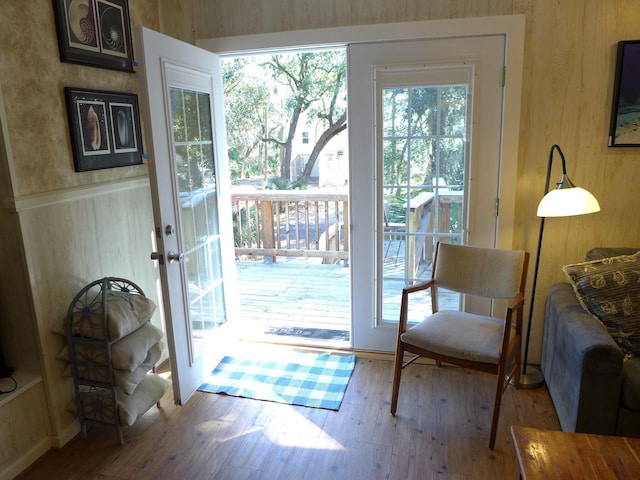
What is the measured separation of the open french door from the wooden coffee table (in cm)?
165

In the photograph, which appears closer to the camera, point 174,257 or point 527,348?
point 174,257

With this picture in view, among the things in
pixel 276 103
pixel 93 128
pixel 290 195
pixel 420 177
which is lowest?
pixel 290 195

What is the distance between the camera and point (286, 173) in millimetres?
6574

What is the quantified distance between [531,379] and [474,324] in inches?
22.7

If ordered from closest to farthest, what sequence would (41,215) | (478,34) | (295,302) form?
(41,215) < (478,34) < (295,302)

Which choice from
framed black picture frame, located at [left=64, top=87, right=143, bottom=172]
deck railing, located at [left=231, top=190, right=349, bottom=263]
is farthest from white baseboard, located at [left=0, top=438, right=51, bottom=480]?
deck railing, located at [left=231, top=190, right=349, bottom=263]

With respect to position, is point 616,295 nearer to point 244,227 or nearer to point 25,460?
point 25,460

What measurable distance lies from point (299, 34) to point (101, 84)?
3.56 feet

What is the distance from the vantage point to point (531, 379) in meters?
2.57

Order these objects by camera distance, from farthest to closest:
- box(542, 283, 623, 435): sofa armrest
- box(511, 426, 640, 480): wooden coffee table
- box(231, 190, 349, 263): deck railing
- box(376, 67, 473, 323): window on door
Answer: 1. box(231, 190, 349, 263): deck railing
2. box(376, 67, 473, 323): window on door
3. box(542, 283, 623, 435): sofa armrest
4. box(511, 426, 640, 480): wooden coffee table

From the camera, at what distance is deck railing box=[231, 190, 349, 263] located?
5.00 metres

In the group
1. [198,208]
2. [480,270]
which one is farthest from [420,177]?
[198,208]

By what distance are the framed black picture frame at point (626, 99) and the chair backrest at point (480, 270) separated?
0.81 meters

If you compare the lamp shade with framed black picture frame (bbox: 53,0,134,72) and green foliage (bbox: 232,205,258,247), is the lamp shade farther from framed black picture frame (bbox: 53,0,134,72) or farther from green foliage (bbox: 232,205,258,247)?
green foliage (bbox: 232,205,258,247)
